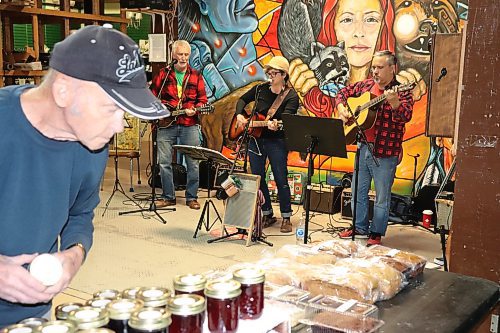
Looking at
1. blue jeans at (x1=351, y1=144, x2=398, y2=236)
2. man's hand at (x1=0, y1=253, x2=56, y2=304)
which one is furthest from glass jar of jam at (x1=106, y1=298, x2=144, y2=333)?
blue jeans at (x1=351, y1=144, x2=398, y2=236)

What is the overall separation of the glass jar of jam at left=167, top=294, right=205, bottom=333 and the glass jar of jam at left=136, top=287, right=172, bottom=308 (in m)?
0.02

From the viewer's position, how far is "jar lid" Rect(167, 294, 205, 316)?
135 cm

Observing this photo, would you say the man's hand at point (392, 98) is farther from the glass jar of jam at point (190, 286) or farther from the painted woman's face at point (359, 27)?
the glass jar of jam at point (190, 286)

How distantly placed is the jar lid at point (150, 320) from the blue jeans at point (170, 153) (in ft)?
17.9

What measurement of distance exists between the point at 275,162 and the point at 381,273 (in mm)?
3811

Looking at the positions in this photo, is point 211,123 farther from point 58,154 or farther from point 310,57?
point 58,154

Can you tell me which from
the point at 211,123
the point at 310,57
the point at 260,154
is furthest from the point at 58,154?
the point at 211,123

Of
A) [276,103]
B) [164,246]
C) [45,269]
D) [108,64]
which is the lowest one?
[164,246]

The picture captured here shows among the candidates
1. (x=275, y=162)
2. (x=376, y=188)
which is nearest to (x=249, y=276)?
(x=376, y=188)

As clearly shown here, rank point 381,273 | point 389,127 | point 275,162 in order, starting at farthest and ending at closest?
point 275,162 < point 389,127 < point 381,273

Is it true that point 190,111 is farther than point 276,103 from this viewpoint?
Yes

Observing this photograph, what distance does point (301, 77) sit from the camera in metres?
7.25

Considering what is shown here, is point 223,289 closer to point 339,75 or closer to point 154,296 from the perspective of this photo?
point 154,296

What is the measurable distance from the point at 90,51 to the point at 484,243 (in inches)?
94.6
